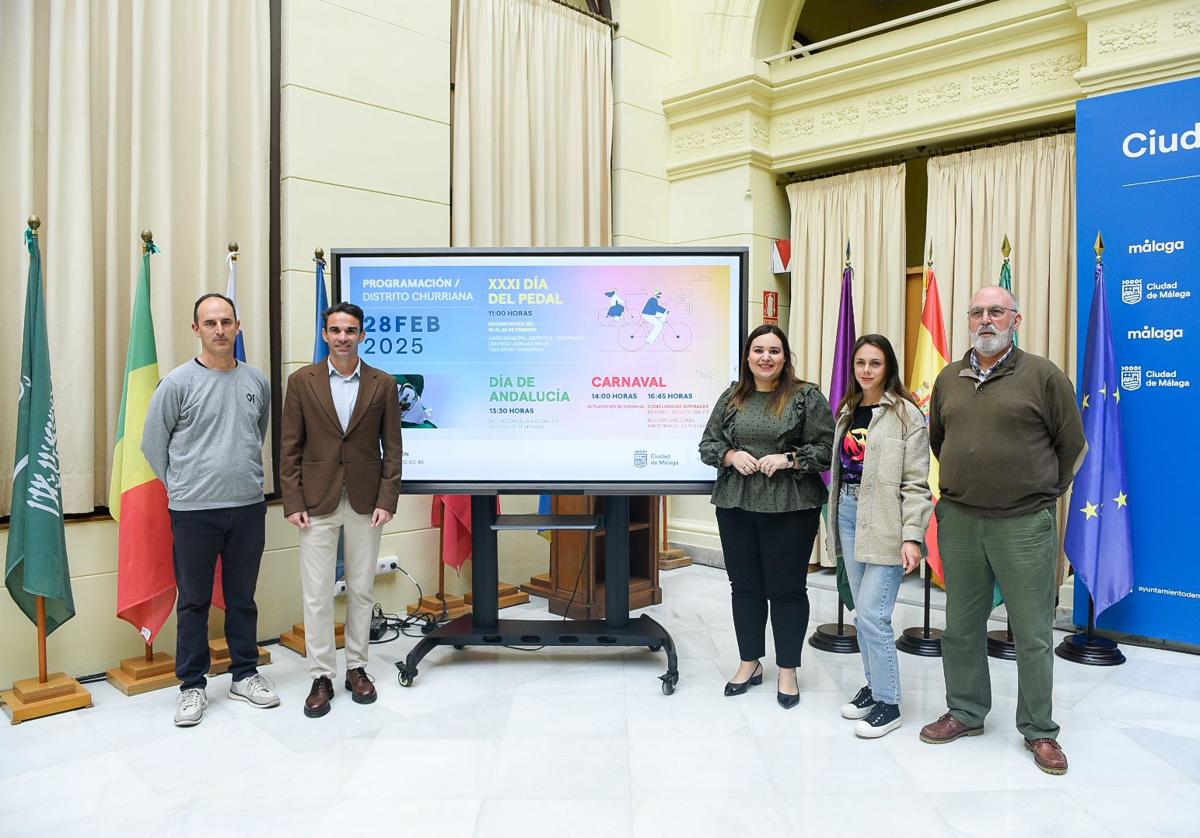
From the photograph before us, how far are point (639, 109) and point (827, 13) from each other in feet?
8.62

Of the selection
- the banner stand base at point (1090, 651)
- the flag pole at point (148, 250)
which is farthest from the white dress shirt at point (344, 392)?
the banner stand base at point (1090, 651)

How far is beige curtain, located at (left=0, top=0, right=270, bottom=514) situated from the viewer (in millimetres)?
3273

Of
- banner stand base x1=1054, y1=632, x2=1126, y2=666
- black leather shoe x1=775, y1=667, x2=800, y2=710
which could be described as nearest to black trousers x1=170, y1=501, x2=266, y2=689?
black leather shoe x1=775, y1=667, x2=800, y2=710

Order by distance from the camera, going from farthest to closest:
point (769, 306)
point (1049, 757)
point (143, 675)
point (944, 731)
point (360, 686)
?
point (769, 306) → point (143, 675) → point (360, 686) → point (944, 731) → point (1049, 757)

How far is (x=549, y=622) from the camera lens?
378 cm

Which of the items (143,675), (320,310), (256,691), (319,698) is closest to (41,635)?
(143,675)

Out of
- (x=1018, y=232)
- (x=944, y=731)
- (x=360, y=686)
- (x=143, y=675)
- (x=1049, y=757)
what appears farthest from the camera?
(x=1018, y=232)

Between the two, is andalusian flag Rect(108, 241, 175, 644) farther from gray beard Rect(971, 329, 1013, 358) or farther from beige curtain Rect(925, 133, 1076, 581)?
beige curtain Rect(925, 133, 1076, 581)

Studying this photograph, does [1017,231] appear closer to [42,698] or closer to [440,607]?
[440,607]

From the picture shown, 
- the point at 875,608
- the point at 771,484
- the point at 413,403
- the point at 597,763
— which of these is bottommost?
the point at 597,763

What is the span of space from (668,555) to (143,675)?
128 inches

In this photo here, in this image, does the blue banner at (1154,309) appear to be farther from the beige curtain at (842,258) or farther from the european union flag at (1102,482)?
the beige curtain at (842,258)

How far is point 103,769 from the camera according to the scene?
2639 millimetres

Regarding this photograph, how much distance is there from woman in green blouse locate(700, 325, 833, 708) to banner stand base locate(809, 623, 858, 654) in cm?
74
